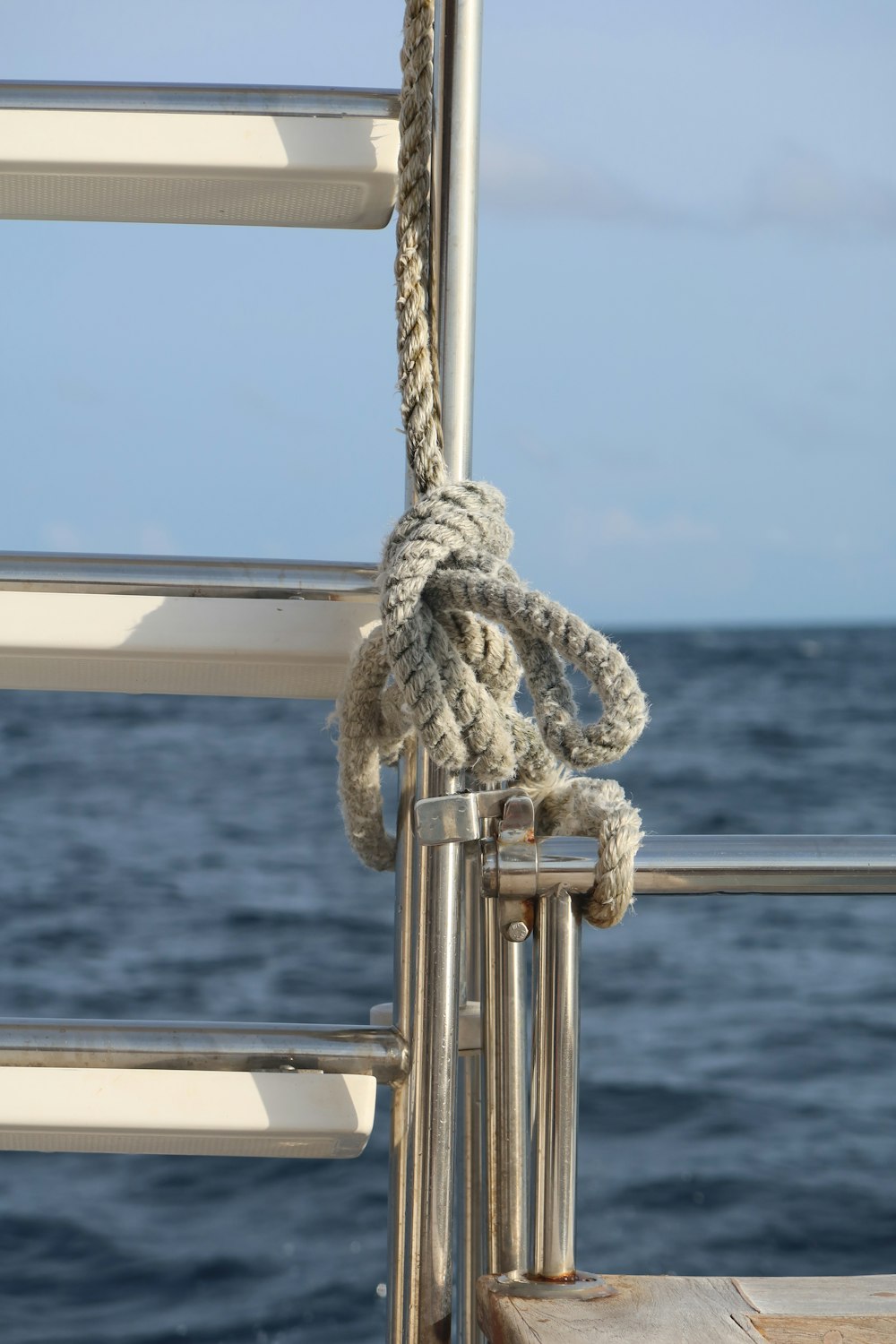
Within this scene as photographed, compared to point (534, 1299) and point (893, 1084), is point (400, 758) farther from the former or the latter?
point (893, 1084)

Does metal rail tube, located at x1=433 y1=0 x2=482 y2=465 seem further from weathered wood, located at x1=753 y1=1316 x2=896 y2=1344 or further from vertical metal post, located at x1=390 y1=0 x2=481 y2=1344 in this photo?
weathered wood, located at x1=753 y1=1316 x2=896 y2=1344

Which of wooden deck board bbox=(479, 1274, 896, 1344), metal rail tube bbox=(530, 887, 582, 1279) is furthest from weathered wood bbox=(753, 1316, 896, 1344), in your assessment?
metal rail tube bbox=(530, 887, 582, 1279)

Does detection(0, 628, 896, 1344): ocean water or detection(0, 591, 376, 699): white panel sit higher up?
detection(0, 591, 376, 699): white panel

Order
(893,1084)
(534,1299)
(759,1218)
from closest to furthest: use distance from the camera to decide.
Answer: (534,1299), (759,1218), (893,1084)

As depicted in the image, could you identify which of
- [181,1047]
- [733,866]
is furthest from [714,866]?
[181,1047]

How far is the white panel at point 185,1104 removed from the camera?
846mm

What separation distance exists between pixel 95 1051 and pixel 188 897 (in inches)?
332

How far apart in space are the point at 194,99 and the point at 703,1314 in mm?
731

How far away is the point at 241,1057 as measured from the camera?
84cm

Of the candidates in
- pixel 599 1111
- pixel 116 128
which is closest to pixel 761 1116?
pixel 599 1111

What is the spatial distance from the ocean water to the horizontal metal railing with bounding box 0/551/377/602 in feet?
11.0

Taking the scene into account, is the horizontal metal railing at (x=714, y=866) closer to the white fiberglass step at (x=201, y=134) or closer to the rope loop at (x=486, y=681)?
the rope loop at (x=486, y=681)

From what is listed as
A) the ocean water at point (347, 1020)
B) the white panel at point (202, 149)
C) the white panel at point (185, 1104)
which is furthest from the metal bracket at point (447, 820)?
the ocean water at point (347, 1020)

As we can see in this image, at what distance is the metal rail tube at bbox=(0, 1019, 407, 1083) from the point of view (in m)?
0.84
